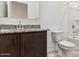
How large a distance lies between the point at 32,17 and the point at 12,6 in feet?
2.24

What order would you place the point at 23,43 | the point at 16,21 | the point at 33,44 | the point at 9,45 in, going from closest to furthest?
the point at 9,45
the point at 23,43
the point at 33,44
the point at 16,21

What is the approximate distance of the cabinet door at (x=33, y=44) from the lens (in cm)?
227

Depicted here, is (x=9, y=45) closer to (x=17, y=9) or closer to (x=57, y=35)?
(x=17, y=9)

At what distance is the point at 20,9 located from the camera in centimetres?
298

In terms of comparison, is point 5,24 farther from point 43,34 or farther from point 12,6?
point 43,34

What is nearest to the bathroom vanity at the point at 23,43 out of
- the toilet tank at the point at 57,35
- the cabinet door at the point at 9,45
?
the cabinet door at the point at 9,45

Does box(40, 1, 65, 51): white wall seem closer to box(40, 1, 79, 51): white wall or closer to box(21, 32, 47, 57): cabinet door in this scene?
box(40, 1, 79, 51): white wall

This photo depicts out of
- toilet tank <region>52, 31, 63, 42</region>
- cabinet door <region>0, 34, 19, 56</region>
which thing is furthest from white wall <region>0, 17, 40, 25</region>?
cabinet door <region>0, 34, 19, 56</region>

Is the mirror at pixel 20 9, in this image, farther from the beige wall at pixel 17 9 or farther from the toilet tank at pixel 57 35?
the toilet tank at pixel 57 35

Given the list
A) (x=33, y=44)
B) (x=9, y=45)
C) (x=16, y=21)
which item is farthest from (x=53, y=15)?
(x=9, y=45)

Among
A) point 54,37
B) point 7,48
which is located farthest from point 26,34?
point 54,37

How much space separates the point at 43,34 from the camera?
277cm

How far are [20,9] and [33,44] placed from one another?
40.1 inches

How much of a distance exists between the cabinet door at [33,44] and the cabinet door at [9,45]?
0.61 ft
